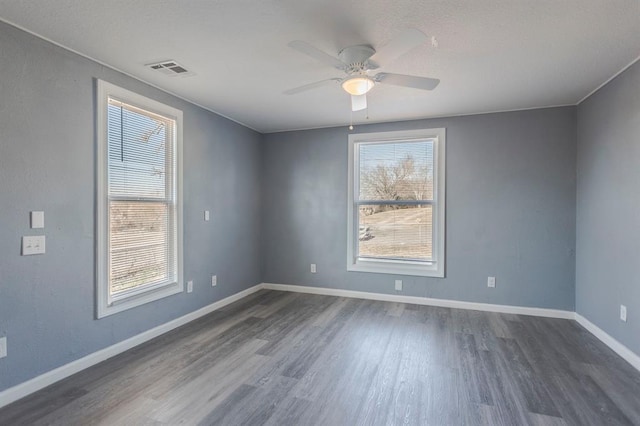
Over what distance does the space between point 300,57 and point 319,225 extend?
268 centimetres

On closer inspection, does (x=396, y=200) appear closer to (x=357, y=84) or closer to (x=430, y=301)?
(x=430, y=301)

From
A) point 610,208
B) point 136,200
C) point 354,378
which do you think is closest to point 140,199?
point 136,200

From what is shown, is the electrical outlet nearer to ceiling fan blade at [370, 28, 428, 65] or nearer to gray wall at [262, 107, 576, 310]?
ceiling fan blade at [370, 28, 428, 65]

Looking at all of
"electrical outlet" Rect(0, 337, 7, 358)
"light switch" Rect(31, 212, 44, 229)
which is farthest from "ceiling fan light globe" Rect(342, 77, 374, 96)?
"electrical outlet" Rect(0, 337, 7, 358)

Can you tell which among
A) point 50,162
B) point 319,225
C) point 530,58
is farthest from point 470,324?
point 50,162

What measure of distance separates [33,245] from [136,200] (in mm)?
910

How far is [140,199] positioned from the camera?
10.1 ft

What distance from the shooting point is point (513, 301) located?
389 cm

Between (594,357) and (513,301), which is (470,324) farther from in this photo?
(594,357)

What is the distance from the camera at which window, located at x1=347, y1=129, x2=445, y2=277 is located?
422 cm

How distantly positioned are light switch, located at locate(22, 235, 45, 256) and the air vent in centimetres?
157

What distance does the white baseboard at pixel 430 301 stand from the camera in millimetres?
3769

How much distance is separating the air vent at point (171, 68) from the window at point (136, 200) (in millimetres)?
391

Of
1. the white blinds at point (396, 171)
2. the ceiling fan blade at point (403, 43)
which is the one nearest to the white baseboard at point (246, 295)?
the white blinds at point (396, 171)
